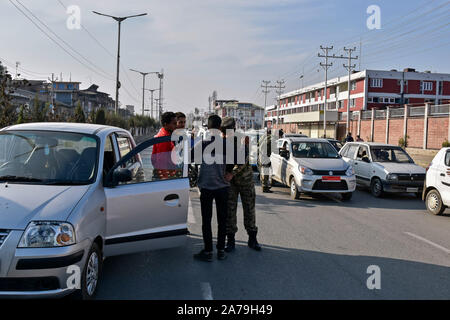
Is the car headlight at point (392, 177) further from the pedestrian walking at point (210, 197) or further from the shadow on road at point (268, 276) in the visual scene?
the pedestrian walking at point (210, 197)

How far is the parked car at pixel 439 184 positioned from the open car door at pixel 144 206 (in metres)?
6.57

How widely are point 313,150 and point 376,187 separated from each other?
2.21m

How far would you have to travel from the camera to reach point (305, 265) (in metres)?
5.52

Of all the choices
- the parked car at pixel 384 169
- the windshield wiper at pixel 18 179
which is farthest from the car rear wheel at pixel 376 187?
the windshield wiper at pixel 18 179

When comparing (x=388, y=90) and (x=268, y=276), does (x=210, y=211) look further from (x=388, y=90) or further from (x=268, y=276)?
(x=388, y=90)

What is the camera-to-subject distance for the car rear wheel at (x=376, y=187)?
40.2 ft

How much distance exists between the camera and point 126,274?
16.4 ft

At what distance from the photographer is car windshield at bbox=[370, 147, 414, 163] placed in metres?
13.1

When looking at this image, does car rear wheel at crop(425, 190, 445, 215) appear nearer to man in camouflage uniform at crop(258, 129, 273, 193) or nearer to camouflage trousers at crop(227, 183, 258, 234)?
man in camouflage uniform at crop(258, 129, 273, 193)

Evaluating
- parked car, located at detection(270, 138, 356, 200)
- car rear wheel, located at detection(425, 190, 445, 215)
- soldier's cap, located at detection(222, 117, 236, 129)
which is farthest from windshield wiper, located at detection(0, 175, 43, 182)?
car rear wheel, located at detection(425, 190, 445, 215)

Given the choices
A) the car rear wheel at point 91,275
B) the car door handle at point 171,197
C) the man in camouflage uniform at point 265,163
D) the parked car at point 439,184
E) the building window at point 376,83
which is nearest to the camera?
the car rear wheel at point 91,275

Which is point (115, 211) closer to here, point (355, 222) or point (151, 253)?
point (151, 253)

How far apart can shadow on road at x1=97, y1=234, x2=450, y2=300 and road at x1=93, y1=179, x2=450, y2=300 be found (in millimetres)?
11
